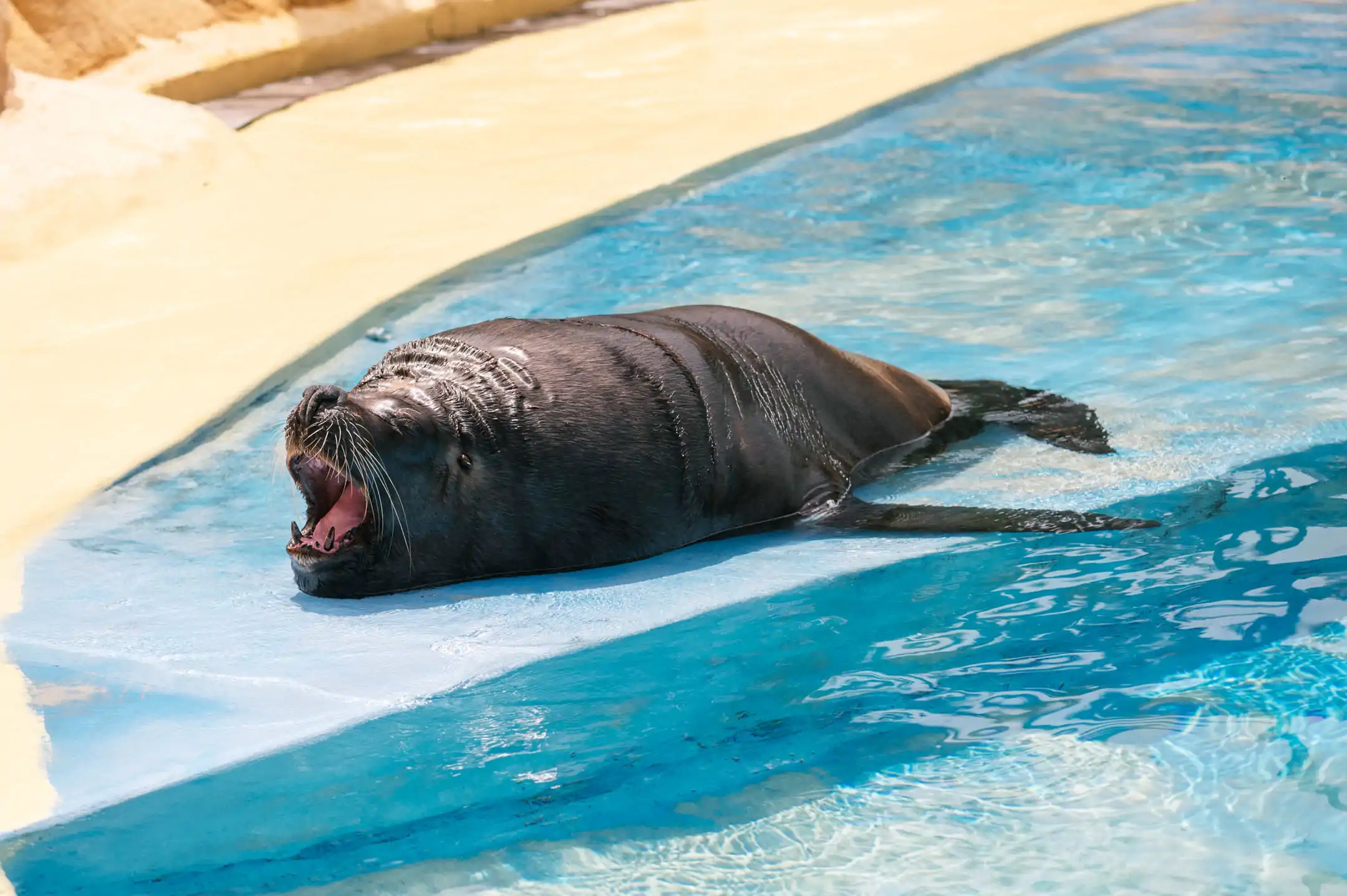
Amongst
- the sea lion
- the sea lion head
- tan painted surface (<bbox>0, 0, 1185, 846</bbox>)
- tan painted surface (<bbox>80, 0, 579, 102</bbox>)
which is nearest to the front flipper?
the sea lion

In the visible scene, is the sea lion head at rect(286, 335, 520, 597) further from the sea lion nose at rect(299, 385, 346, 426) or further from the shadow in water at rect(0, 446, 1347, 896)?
the shadow in water at rect(0, 446, 1347, 896)

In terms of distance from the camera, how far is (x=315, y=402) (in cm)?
341

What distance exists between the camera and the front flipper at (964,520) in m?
3.82

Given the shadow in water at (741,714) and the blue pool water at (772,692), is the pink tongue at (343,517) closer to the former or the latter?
the blue pool water at (772,692)

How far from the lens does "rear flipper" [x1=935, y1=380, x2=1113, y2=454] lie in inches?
185

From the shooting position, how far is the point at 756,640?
352 centimetres

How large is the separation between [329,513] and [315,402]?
45 centimetres

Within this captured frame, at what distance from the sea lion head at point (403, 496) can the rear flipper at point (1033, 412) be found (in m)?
1.73

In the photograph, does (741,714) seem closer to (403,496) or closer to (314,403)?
(403,496)

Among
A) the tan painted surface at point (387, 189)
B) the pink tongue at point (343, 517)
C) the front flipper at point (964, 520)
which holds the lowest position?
the front flipper at point (964, 520)

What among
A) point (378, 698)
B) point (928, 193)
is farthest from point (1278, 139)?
point (378, 698)

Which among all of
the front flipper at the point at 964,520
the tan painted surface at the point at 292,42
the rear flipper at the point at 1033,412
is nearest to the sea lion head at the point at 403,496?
the front flipper at the point at 964,520

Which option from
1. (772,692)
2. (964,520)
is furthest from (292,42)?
(772,692)

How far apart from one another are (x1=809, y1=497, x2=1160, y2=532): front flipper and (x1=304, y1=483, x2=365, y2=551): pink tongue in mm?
1148
